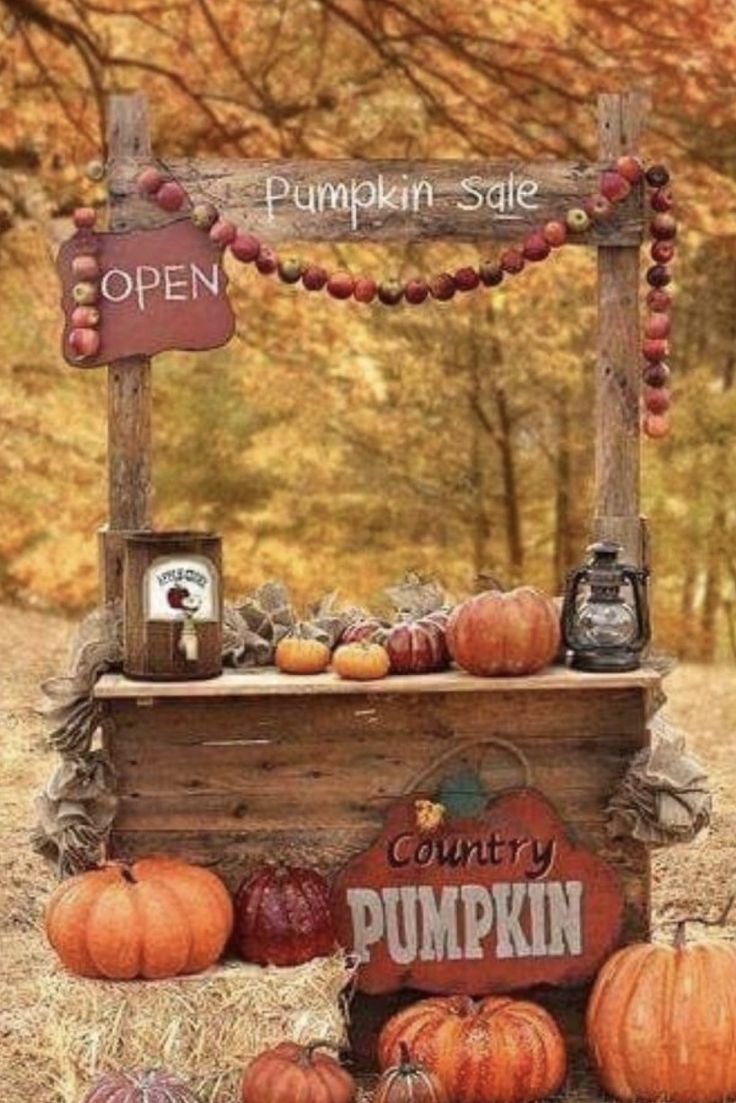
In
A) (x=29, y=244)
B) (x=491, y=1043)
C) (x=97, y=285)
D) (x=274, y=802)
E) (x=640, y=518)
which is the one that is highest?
(x=29, y=244)

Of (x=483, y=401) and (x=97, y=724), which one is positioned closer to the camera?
(x=97, y=724)

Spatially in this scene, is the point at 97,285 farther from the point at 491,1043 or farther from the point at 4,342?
the point at 4,342

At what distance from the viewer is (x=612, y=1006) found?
518 centimetres

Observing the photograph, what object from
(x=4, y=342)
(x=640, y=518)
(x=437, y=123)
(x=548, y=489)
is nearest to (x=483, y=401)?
(x=548, y=489)

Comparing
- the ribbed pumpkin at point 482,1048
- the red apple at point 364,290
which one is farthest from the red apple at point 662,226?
the ribbed pumpkin at point 482,1048

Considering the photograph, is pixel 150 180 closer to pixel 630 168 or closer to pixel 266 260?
pixel 266 260

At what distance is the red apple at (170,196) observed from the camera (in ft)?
17.1

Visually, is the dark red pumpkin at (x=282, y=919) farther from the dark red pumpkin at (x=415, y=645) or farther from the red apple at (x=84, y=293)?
the red apple at (x=84, y=293)

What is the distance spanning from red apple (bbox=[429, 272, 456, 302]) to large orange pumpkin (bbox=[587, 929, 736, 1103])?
5.84 ft

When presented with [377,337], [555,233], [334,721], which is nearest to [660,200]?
[555,233]

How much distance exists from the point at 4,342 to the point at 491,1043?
1097cm

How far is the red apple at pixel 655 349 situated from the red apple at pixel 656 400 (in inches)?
3.2

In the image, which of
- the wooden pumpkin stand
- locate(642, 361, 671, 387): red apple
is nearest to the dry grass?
the wooden pumpkin stand

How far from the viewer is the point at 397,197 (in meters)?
5.32
